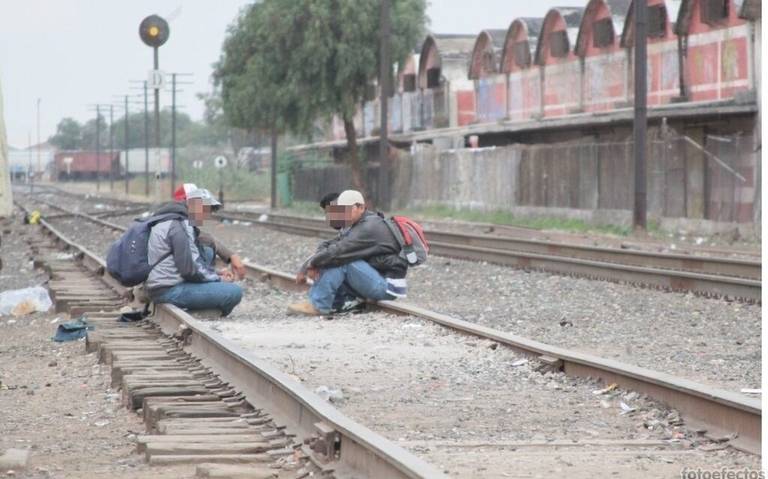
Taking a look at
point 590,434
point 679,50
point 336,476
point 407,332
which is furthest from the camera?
point 679,50

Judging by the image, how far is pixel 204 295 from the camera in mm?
13867

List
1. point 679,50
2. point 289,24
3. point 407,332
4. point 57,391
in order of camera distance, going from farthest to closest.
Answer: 1. point 289,24
2. point 679,50
3. point 407,332
4. point 57,391

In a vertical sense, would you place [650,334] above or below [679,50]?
below

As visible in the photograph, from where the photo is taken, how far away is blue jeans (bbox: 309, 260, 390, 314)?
1407 centimetres

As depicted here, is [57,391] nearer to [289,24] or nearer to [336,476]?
[336,476]

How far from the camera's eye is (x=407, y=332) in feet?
41.4

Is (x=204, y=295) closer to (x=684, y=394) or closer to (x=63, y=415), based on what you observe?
(x=63, y=415)

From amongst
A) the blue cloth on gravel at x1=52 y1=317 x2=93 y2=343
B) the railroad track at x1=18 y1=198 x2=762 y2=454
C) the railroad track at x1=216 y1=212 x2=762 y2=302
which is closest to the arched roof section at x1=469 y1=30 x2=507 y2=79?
the railroad track at x1=216 y1=212 x2=762 y2=302

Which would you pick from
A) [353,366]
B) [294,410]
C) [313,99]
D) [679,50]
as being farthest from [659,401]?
[313,99]

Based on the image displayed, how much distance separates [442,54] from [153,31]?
1104 inches

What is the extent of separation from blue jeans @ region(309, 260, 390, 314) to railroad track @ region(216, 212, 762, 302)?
13.6 ft

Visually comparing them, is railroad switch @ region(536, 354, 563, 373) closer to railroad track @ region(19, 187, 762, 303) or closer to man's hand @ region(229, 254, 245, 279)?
man's hand @ region(229, 254, 245, 279)

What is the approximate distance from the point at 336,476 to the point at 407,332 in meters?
6.32

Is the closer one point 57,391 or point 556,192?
point 57,391
